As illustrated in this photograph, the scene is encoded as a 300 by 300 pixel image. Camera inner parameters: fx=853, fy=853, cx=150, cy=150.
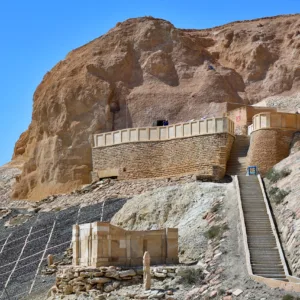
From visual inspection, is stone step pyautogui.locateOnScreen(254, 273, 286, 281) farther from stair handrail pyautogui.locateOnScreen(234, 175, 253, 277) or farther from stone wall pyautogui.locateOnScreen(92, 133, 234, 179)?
stone wall pyautogui.locateOnScreen(92, 133, 234, 179)

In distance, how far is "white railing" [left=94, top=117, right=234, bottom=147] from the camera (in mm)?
37688

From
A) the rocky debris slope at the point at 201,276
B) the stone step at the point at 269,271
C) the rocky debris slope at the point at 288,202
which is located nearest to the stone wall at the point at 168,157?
the rocky debris slope at the point at 288,202

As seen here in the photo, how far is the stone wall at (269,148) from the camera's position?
120 feet

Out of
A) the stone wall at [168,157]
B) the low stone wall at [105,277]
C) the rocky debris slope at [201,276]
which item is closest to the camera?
the rocky debris slope at [201,276]

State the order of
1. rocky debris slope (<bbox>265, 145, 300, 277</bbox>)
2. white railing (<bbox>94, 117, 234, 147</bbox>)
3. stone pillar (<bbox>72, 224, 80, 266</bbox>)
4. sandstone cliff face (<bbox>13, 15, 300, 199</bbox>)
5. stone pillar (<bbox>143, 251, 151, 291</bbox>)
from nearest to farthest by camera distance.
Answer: stone pillar (<bbox>143, 251, 151, 291</bbox>) → rocky debris slope (<bbox>265, 145, 300, 277</bbox>) → stone pillar (<bbox>72, 224, 80, 266</bbox>) → white railing (<bbox>94, 117, 234, 147</bbox>) → sandstone cliff face (<bbox>13, 15, 300, 199</bbox>)

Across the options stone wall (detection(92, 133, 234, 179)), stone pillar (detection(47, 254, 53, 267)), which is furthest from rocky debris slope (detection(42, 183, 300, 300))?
stone wall (detection(92, 133, 234, 179))

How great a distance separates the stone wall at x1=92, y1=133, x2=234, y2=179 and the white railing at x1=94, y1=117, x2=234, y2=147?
241mm

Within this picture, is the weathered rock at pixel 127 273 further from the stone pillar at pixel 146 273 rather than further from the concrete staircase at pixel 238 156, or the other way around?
the concrete staircase at pixel 238 156

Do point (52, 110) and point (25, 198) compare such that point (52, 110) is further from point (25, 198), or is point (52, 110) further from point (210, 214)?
point (210, 214)

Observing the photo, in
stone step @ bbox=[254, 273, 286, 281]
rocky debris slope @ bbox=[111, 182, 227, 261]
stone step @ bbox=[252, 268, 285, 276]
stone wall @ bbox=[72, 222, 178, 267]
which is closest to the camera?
stone step @ bbox=[254, 273, 286, 281]

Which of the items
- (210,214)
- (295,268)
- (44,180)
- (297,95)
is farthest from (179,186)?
(297,95)

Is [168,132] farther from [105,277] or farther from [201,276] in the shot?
[201,276]

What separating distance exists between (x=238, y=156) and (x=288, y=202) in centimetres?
967

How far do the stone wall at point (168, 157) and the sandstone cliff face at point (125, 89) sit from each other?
634cm
